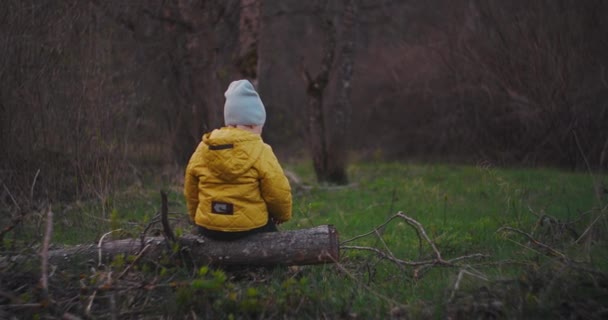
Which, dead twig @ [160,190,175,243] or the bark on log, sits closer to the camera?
dead twig @ [160,190,175,243]

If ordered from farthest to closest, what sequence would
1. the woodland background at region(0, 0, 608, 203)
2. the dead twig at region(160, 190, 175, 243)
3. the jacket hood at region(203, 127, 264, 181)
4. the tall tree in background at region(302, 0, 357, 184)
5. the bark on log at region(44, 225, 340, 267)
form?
the tall tree in background at region(302, 0, 357, 184) → the woodland background at region(0, 0, 608, 203) → the bark on log at region(44, 225, 340, 267) → the jacket hood at region(203, 127, 264, 181) → the dead twig at region(160, 190, 175, 243)

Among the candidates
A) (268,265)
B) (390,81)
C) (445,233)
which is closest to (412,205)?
(445,233)

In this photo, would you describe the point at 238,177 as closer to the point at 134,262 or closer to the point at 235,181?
the point at 235,181

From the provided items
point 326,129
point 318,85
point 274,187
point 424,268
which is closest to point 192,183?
point 274,187

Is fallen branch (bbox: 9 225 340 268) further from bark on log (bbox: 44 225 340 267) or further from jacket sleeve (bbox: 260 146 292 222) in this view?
jacket sleeve (bbox: 260 146 292 222)

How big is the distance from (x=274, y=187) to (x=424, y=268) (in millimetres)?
1576

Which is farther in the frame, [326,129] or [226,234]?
[326,129]

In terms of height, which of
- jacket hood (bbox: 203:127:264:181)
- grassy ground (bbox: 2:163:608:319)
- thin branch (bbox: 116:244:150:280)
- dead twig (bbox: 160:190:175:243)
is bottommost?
grassy ground (bbox: 2:163:608:319)

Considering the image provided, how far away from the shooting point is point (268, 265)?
17.3 ft

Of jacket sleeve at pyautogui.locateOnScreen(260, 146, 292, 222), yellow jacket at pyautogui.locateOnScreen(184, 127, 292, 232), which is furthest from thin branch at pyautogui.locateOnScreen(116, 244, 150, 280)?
jacket sleeve at pyautogui.locateOnScreen(260, 146, 292, 222)

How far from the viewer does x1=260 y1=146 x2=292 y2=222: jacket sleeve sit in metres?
5.12

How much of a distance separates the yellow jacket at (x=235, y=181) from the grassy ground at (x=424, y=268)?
18.5 inches

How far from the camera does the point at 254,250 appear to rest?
5.20 meters

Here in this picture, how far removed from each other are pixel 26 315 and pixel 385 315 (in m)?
2.46
